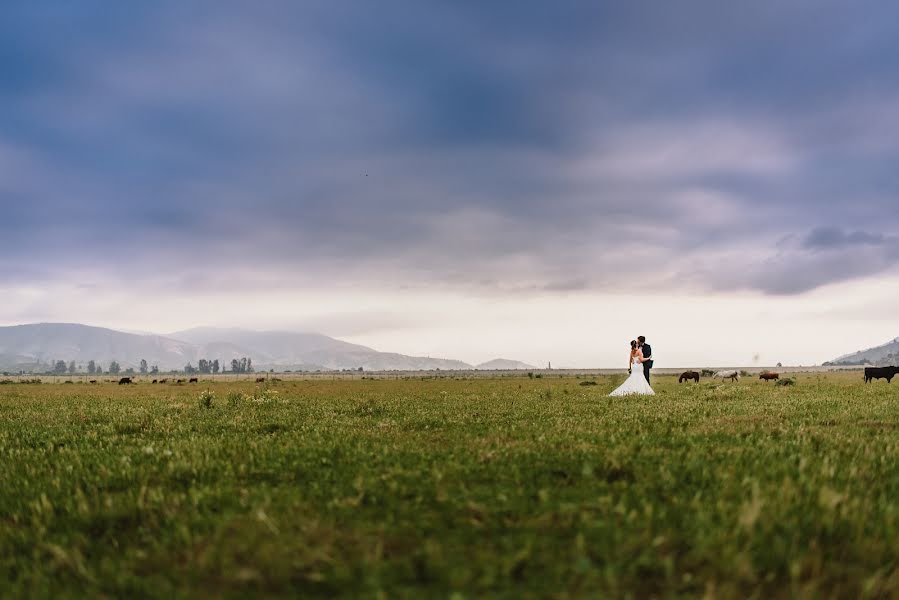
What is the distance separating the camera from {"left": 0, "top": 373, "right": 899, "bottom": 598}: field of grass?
3.98m

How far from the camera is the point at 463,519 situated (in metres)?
5.04

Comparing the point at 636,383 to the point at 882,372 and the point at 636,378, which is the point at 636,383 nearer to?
the point at 636,378

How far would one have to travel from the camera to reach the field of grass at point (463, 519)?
398cm

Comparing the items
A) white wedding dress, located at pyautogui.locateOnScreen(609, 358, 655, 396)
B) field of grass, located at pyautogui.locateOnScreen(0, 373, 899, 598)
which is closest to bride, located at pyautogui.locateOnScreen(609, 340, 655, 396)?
white wedding dress, located at pyautogui.locateOnScreen(609, 358, 655, 396)

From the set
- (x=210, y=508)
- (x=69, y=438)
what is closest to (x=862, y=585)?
(x=210, y=508)

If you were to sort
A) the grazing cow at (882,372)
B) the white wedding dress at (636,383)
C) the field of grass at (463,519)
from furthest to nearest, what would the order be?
the grazing cow at (882,372) → the white wedding dress at (636,383) → the field of grass at (463,519)

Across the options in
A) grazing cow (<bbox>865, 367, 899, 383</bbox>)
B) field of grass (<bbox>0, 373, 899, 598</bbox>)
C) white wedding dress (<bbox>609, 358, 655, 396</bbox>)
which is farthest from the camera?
grazing cow (<bbox>865, 367, 899, 383</bbox>)

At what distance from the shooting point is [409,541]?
4.61m

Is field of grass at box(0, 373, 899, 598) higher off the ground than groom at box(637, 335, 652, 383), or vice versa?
groom at box(637, 335, 652, 383)

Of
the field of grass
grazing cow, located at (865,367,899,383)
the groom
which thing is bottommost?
grazing cow, located at (865,367,899,383)

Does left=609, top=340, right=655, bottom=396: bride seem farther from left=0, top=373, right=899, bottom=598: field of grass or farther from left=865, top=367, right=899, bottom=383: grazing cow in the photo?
left=865, top=367, right=899, bottom=383: grazing cow

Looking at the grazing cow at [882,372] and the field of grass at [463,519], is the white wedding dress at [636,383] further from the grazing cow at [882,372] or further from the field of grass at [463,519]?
the grazing cow at [882,372]

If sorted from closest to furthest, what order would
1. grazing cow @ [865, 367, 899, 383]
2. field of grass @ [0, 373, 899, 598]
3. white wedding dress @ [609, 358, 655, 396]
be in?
field of grass @ [0, 373, 899, 598] < white wedding dress @ [609, 358, 655, 396] < grazing cow @ [865, 367, 899, 383]

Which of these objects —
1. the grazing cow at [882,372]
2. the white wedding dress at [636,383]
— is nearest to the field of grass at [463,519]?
the white wedding dress at [636,383]
